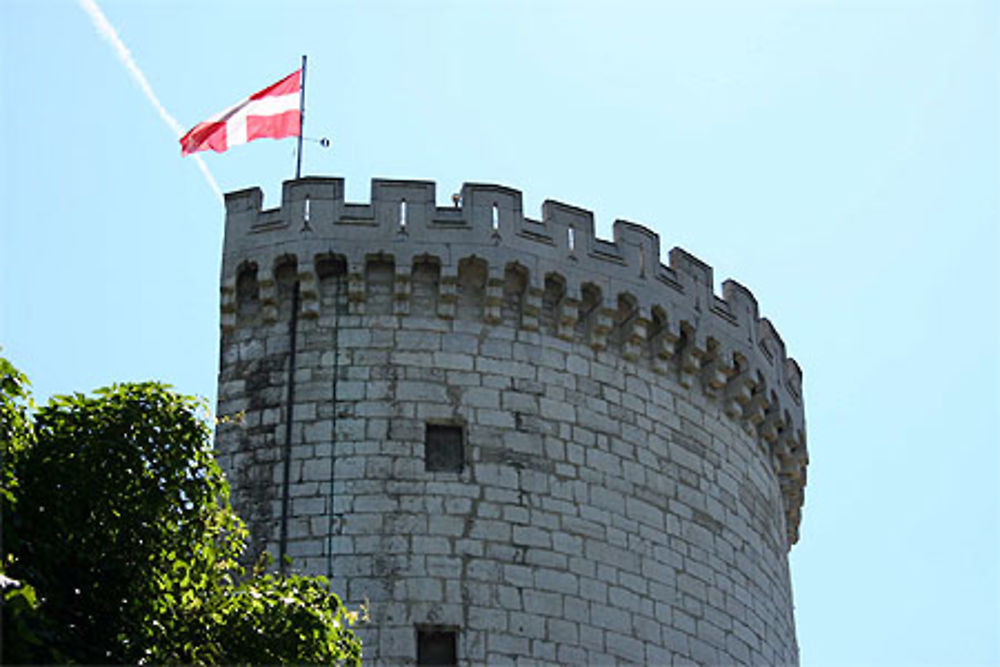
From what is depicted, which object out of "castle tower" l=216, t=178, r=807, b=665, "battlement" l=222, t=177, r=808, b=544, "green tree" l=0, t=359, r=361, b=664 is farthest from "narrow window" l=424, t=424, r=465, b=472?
"green tree" l=0, t=359, r=361, b=664

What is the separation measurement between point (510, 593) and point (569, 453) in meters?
1.78

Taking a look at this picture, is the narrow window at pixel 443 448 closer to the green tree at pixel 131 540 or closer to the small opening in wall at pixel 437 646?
the small opening in wall at pixel 437 646

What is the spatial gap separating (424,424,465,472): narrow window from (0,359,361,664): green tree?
4.25m

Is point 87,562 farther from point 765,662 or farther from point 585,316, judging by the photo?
point 765,662

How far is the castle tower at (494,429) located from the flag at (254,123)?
4.26ft

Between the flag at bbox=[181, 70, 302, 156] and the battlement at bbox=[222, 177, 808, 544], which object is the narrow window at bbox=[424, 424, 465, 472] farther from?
the flag at bbox=[181, 70, 302, 156]

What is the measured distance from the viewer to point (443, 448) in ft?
55.6

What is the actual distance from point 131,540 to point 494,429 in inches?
229

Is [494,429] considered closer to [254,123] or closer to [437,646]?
[437,646]

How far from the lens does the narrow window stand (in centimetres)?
1680

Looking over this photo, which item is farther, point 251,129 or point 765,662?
point 251,129

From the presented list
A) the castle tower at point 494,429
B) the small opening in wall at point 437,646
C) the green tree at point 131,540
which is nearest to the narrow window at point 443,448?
the castle tower at point 494,429

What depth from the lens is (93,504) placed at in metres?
11.8

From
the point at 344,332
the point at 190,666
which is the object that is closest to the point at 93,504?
the point at 190,666
